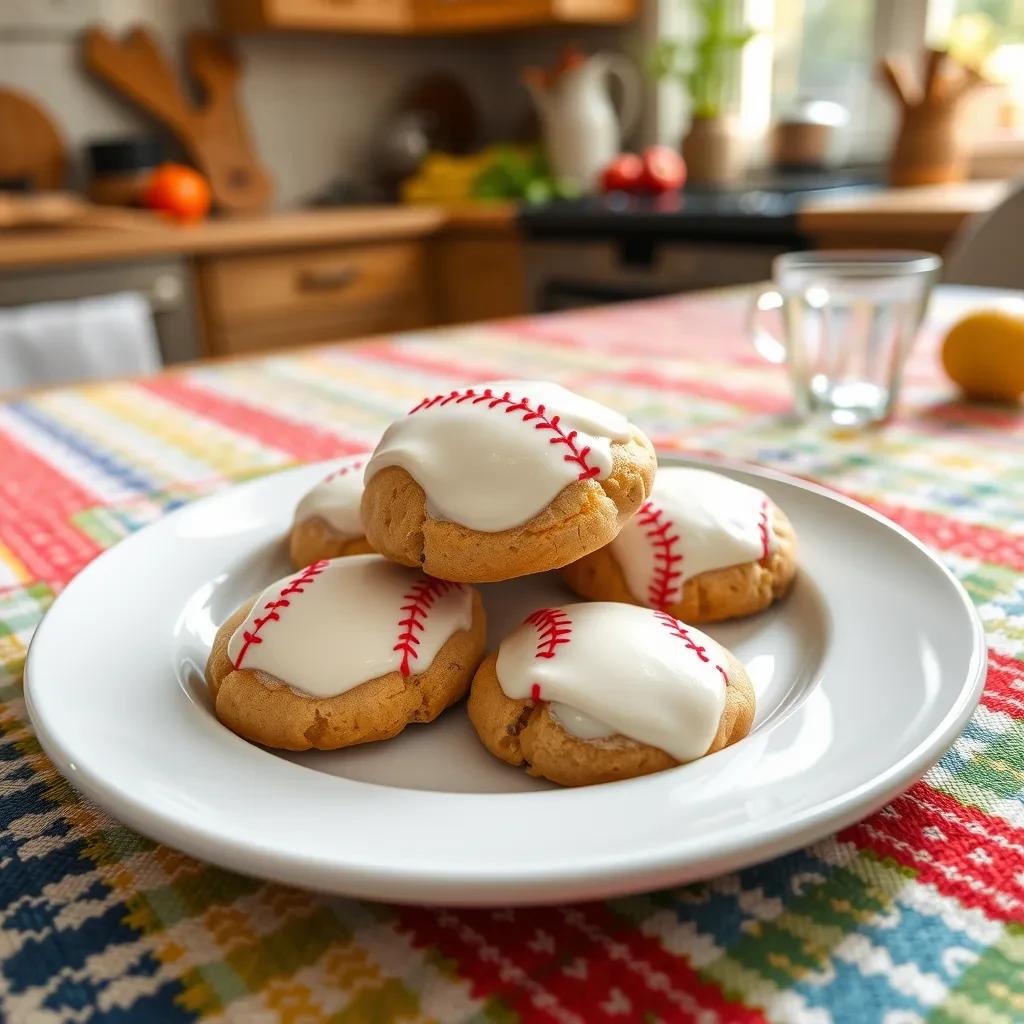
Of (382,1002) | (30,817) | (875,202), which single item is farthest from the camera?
(875,202)

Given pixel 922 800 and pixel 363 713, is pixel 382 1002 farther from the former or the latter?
pixel 922 800

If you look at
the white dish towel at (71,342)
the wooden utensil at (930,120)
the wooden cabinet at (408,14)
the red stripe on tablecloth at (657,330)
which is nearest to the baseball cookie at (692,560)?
the red stripe on tablecloth at (657,330)

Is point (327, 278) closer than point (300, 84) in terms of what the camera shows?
Yes

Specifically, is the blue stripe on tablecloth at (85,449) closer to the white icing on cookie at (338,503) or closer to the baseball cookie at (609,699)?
the white icing on cookie at (338,503)

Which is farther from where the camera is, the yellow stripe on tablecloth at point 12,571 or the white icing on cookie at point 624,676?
the yellow stripe on tablecloth at point 12,571

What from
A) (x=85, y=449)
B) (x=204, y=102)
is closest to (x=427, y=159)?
(x=204, y=102)

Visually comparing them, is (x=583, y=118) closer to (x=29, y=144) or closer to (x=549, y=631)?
(x=29, y=144)

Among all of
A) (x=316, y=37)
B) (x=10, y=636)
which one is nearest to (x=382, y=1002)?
(x=10, y=636)
